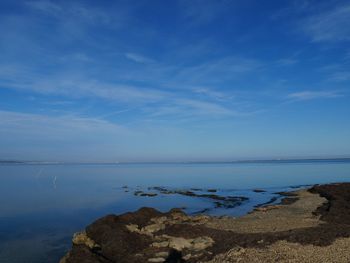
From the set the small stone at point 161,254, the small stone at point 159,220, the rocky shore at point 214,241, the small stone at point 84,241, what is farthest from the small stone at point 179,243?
the small stone at point 159,220

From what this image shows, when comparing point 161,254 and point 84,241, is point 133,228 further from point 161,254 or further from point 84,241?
point 161,254

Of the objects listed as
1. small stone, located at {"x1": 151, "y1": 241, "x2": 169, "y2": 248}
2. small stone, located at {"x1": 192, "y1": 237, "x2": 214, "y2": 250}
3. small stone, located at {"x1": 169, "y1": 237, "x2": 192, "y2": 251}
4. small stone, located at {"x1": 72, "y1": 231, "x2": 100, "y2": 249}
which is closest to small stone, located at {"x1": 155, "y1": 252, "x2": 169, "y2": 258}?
small stone, located at {"x1": 169, "y1": 237, "x2": 192, "y2": 251}

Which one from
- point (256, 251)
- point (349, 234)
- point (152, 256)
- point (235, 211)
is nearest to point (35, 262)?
point (152, 256)

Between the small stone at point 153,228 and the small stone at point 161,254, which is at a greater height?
the small stone at point 153,228

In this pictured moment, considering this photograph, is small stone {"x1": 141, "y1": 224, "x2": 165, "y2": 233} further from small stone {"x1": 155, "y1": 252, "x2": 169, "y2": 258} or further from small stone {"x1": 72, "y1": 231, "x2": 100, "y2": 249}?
small stone {"x1": 155, "y1": 252, "x2": 169, "y2": 258}

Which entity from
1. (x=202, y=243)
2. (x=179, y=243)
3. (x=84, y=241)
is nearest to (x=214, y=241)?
(x=202, y=243)

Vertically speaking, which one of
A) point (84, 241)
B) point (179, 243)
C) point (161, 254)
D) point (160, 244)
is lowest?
point (84, 241)

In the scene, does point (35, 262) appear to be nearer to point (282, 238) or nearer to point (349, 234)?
point (282, 238)

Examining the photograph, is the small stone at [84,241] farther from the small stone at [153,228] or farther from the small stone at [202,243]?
the small stone at [202,243]

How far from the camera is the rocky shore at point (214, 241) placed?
15617 millimetres

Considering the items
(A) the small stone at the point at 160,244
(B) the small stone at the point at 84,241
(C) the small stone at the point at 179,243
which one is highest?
(C) the small stone at the point at 179,243

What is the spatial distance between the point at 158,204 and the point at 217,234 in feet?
87.9

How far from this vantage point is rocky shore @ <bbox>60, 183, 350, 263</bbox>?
15617 mm

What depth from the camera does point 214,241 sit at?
18.8 meters
